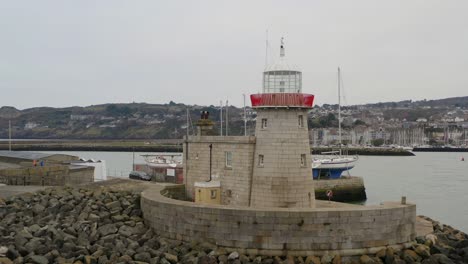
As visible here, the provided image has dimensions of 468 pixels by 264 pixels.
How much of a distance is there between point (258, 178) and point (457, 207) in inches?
738

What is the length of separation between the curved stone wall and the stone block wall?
2258 millimetres

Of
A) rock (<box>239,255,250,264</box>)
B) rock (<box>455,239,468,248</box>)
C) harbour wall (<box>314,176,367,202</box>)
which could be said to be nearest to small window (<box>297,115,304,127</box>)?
rock (<box>239,255,250,264</box>)

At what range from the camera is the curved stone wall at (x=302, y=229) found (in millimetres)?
13188

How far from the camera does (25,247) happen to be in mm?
13477

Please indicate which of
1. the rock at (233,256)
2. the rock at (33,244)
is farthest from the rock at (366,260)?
the rock at (33,244)

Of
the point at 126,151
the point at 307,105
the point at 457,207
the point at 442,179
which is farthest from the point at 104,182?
the point at 126,151

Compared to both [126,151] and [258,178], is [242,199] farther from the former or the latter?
[126,151]

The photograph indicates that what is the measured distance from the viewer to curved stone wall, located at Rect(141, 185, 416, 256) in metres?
13.2

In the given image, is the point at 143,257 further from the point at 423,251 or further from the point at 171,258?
the point at 423,251

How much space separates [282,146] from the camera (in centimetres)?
1518

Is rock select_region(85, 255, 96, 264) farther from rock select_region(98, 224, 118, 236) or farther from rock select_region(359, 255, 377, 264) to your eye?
rock select_region(359, 255, 377, 264)

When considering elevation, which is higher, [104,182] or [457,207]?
[104,182]

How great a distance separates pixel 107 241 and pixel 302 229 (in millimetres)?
5024

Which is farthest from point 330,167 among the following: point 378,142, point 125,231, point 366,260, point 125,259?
point 378,142
